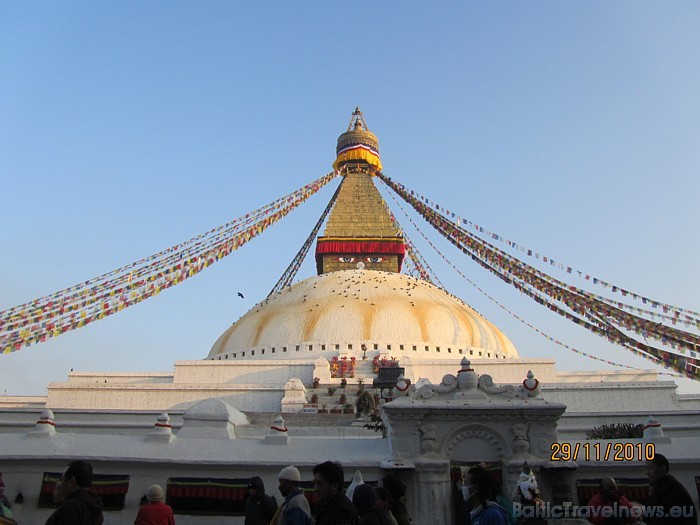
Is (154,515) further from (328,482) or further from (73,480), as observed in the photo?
(328,482)

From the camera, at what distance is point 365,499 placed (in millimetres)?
3930

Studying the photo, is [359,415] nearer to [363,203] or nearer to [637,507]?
[637,507]

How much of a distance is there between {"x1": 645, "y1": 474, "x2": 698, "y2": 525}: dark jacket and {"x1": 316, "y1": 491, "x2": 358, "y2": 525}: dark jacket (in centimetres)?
245

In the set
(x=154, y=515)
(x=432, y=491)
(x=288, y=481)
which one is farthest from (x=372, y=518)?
(x=432, y=491)

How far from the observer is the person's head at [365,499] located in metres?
3.91

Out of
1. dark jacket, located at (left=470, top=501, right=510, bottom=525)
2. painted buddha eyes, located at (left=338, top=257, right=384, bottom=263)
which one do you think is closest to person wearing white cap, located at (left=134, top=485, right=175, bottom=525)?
dark jacket, located at (left=470, top=501, right=510, bottom=525)

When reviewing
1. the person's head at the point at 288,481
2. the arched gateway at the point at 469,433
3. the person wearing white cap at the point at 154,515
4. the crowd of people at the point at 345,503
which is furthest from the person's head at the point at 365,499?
the arched gateway at the point at 469,433

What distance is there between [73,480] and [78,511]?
250mm

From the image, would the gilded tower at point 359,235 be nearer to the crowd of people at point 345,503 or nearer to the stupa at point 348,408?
the stupa at point 348,408

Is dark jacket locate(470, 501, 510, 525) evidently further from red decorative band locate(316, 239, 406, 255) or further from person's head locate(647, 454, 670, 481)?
red decorative band locate(316, 239, 406, 255)

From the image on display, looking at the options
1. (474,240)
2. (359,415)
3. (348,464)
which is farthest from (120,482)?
(474,240)

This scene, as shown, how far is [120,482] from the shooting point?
9039 mm

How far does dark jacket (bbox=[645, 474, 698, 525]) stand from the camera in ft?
15.0
